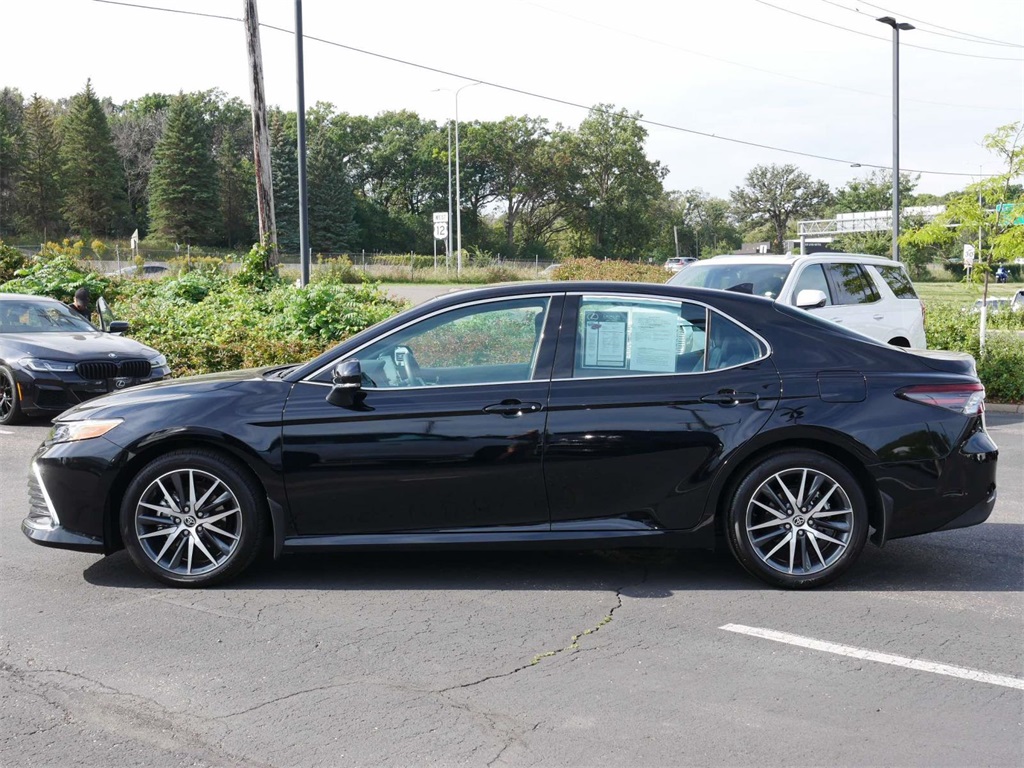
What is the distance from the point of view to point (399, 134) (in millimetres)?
103938

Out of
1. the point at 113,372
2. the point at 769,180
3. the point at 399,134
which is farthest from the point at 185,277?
the point at 769,180

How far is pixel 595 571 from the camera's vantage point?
5.61m

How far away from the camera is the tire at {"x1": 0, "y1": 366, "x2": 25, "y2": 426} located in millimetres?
11346

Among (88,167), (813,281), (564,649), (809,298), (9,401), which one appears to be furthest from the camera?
(88,167)

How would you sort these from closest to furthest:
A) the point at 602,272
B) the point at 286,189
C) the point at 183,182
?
the point at 602,272 → the point at 183,182 → the point at 286,189

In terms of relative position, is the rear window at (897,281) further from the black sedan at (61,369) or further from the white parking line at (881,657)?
the white parking line at (881,657)

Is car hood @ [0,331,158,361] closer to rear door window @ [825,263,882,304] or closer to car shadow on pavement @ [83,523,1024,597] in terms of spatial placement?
car shadow on pavement @ [83,523,1024,597]

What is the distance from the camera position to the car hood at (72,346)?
1138 centimetres

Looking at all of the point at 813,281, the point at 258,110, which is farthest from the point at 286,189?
the point at 813,281

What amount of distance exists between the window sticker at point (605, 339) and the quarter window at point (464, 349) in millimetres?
249

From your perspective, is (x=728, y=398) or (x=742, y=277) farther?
(x=742, y=277)

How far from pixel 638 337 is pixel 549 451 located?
79cm

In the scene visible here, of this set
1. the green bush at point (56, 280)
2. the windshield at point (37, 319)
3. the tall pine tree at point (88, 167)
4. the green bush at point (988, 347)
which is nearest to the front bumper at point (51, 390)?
the windshield at point (37, 319)

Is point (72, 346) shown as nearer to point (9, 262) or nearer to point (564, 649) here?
point (564, 649)
